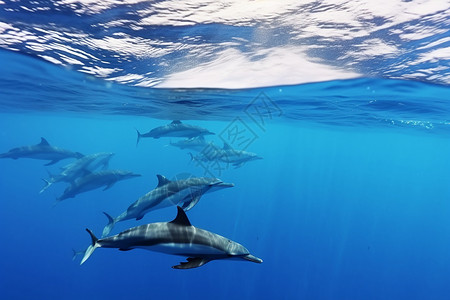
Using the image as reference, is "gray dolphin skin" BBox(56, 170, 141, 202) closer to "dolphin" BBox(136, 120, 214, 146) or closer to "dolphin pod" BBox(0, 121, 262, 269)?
"dolphin pod" BBox(0, 121, 262, 269)

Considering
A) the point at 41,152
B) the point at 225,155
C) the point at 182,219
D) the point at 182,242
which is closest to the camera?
the point at 182,242

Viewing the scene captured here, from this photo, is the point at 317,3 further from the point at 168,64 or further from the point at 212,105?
the point at 212,105

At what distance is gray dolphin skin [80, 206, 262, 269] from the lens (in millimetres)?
5484

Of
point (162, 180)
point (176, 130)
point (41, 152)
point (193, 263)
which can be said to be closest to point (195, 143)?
point (176, 130)

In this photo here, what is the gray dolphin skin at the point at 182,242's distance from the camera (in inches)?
216

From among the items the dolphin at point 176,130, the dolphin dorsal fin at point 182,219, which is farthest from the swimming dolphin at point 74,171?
the dolphin dorsal fin at point 182,219

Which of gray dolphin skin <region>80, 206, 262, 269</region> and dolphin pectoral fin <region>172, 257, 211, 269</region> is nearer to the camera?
dolphin pectoral fin <region>172, 257, 211, 269</region>

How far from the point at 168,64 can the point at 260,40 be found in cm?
439

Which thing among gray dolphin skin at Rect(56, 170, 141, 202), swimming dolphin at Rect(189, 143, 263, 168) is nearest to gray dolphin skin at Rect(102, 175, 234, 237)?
gray dolphin skin at Rect(56, 170, 141, 202)

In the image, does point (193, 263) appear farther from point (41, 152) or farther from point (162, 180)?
point (41, 152)

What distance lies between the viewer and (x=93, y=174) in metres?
13.8

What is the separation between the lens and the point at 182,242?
5.50m

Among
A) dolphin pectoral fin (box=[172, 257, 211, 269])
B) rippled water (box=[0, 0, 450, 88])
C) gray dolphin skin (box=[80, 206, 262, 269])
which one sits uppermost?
rippled water (box=[0, 0, 450, 88])

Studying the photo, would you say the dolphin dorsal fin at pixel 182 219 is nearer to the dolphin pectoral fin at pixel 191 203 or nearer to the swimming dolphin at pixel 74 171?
the dolphin pectoral fin at pixel 191 203
